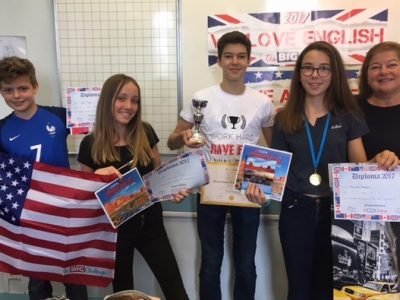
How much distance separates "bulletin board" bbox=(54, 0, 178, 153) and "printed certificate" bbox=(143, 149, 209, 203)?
765 millimetres

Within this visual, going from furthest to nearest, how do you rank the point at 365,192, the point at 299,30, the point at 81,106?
the point at 299,30 < the point at 81,106 < the point at 365,192

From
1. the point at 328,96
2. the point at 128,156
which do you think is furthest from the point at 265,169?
the point at 128,156

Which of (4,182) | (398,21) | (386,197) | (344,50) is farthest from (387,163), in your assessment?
(4,182)

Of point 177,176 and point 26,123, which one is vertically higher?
point 26,123

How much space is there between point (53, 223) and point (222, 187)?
3.11 feet

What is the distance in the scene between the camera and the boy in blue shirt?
191cm

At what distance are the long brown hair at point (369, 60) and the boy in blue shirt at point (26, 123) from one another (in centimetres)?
169

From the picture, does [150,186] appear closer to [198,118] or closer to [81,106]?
[198,118]

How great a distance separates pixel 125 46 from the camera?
8.11 feet

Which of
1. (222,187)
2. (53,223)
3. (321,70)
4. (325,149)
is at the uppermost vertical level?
(321,70)

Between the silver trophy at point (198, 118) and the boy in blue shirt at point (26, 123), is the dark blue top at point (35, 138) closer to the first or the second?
the boy in blue shirt at point (26, 123)

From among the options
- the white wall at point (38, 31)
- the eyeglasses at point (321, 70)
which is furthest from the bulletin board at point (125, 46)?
the eyeglasses at point (321, 70)

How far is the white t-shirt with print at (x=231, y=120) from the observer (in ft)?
6.73

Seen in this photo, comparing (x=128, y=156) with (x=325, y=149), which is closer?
(x=325, y=149)
